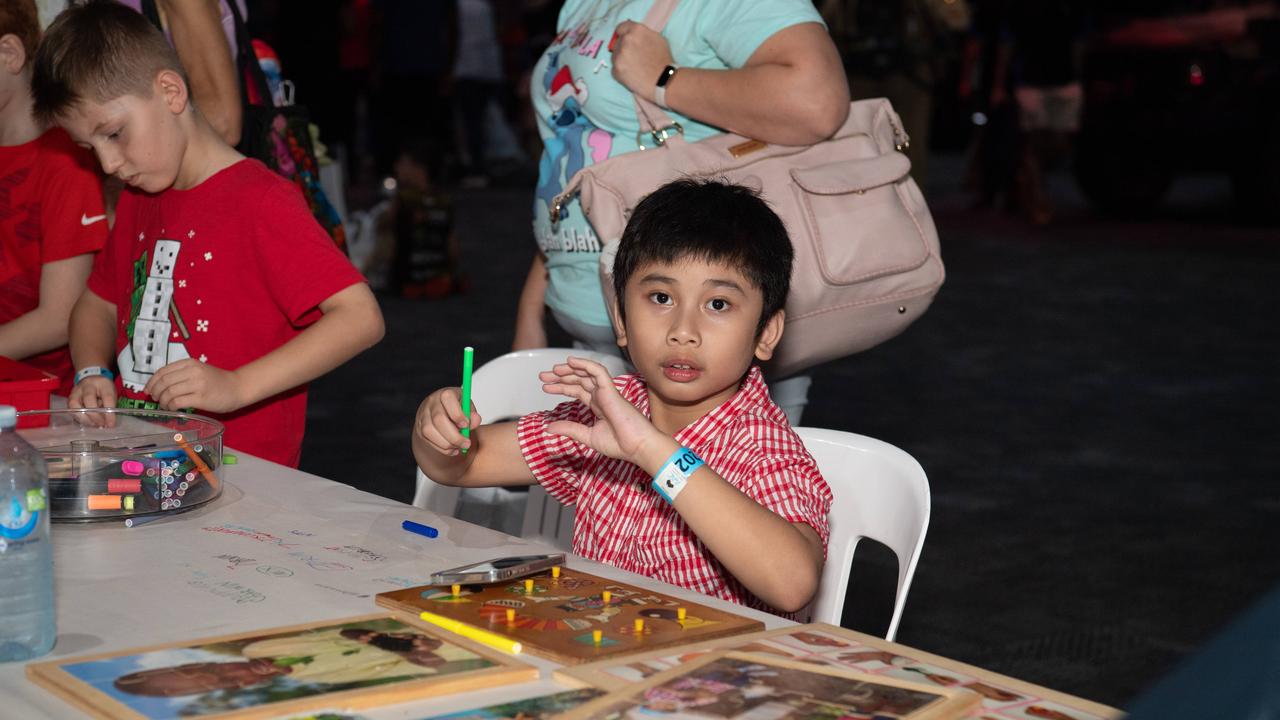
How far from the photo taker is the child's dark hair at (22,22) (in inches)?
113

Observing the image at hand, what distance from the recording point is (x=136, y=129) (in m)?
2.45

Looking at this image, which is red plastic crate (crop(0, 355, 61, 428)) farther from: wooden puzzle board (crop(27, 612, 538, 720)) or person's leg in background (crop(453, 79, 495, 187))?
person's leg in background (crop(453, 79, 495, 187))

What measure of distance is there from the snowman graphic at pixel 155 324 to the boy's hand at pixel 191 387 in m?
0.24

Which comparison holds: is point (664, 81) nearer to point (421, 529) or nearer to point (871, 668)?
point (421, 529)

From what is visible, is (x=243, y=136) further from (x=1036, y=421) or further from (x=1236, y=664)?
(x=1036, y=421)

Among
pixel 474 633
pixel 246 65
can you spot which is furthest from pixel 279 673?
pixel 246 65

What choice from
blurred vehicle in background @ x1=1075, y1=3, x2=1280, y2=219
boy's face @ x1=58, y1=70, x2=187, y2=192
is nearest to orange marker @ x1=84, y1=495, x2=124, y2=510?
boy's face @ x1=58, y1=70, x2=187, y2=192

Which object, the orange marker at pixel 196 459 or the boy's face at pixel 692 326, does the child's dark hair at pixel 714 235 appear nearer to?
the boy's face at pixel 692 326

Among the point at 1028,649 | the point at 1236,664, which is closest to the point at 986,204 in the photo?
the point at 1028,649

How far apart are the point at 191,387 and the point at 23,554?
0.89m

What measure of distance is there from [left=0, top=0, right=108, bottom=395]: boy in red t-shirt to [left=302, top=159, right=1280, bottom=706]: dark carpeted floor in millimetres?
1652

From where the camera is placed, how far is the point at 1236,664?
721 millimetres

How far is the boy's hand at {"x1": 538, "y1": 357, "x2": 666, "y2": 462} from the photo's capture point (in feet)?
5.62

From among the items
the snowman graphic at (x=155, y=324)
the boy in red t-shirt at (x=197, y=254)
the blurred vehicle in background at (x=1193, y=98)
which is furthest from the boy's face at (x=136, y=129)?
the blurred vehicle in background at (x=1193, y=98)
